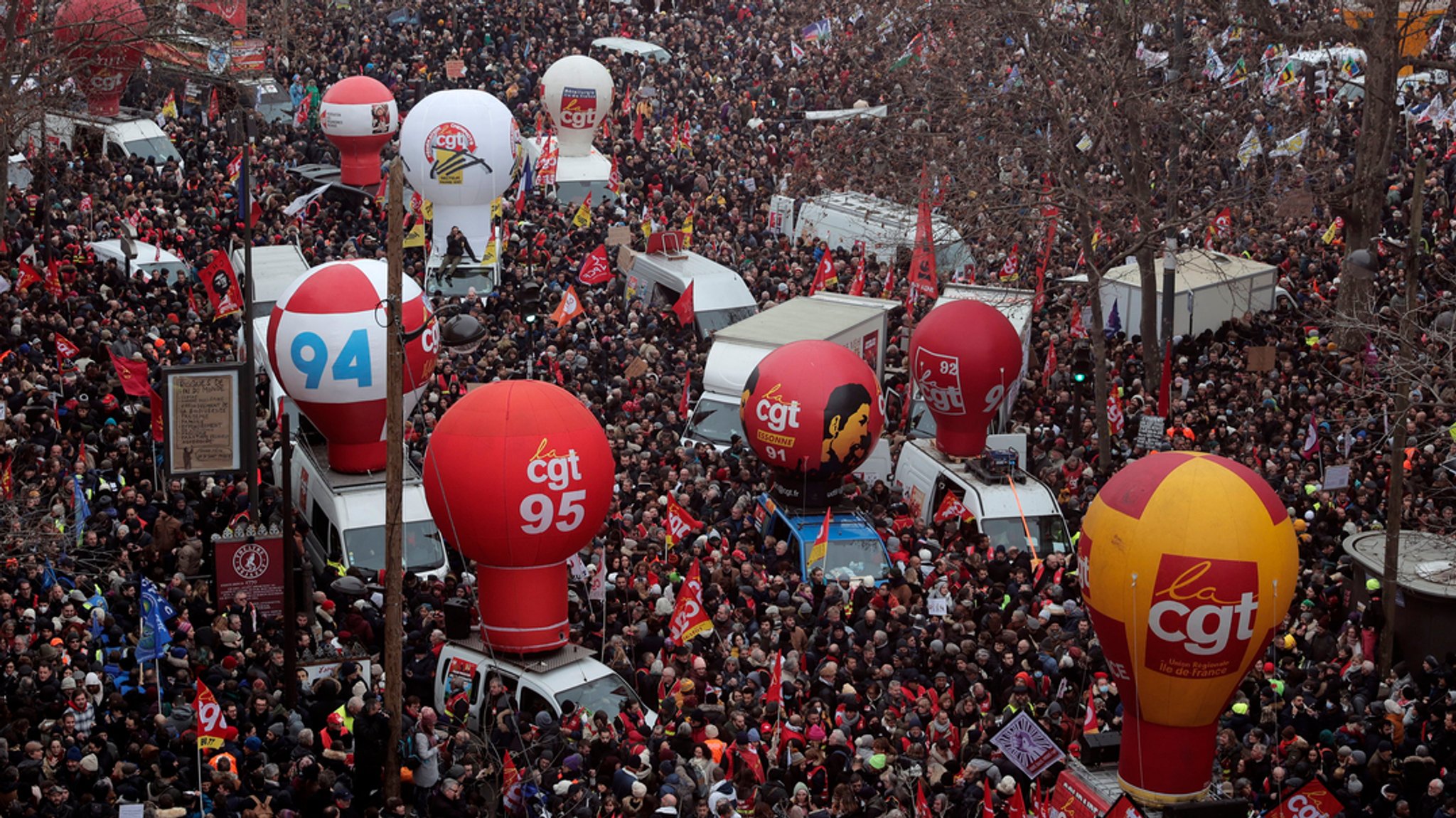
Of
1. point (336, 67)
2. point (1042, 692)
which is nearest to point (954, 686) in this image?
point (1042, 692)

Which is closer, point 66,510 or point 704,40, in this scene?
point 66,510

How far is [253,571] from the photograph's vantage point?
18.4 metres

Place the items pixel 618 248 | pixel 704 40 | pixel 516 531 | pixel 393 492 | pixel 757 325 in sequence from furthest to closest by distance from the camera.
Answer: pixel 704 40 < pixel 618 248 < pixel 757 325 < pixel 516 531 < pixel 393 492

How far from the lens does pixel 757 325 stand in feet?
85.9

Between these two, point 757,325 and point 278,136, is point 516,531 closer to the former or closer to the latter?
point 757,325

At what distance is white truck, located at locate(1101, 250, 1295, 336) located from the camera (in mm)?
29984

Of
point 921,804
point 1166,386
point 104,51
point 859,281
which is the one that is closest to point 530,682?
point 921,804

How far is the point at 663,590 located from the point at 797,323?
7639 mm

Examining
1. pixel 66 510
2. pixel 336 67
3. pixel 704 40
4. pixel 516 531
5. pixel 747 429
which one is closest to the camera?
pixel 516 531

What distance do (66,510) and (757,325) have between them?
10.3m

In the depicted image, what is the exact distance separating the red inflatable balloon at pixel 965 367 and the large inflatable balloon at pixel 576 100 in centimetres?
1740

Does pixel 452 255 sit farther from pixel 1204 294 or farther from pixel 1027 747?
pixel 1027 747

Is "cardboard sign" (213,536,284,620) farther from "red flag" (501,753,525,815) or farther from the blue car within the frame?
the blue car

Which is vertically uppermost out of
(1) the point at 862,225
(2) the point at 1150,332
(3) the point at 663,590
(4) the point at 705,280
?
(1) the point at 862,225
